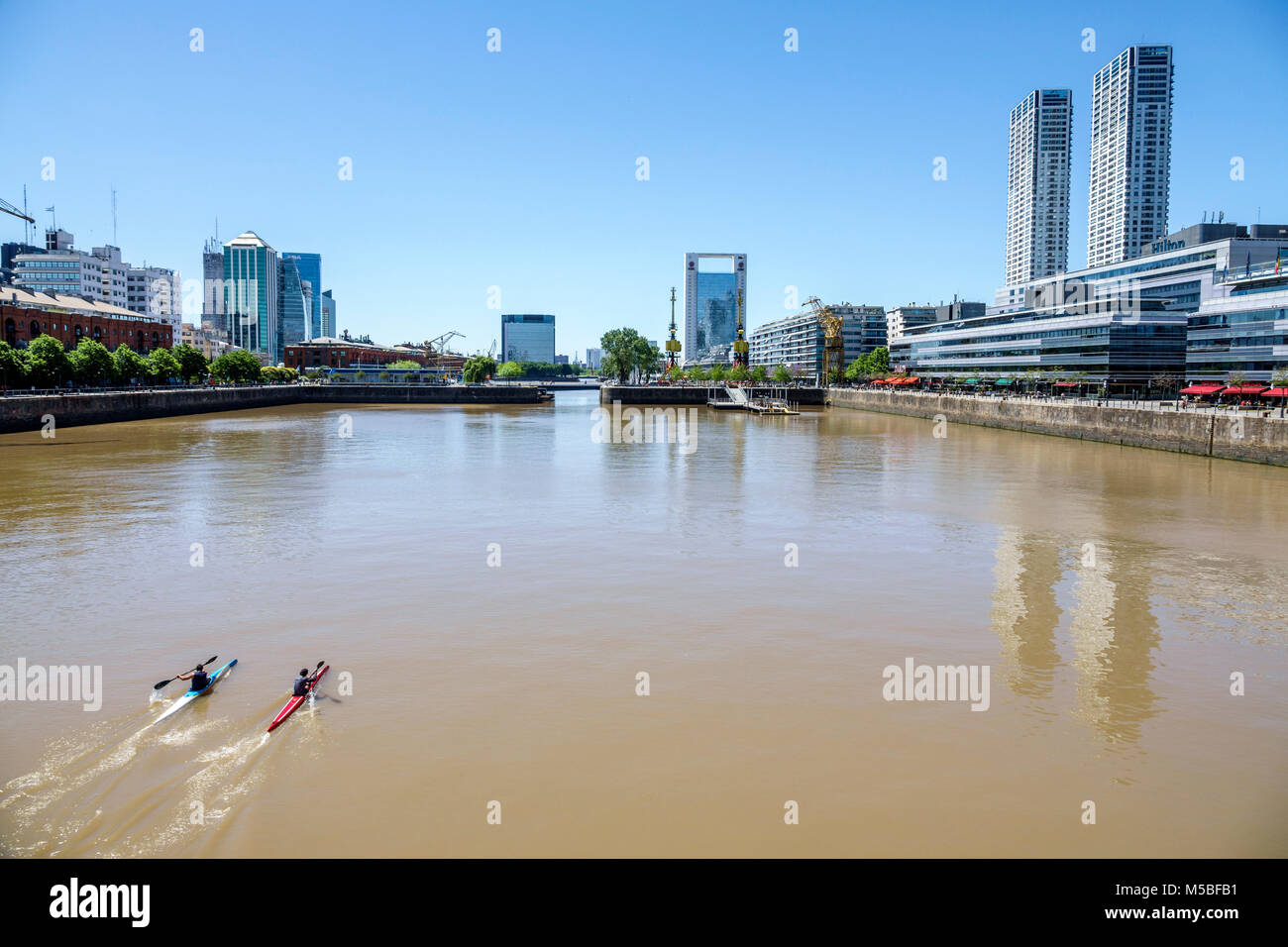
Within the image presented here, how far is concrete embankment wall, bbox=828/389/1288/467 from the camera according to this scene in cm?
4241

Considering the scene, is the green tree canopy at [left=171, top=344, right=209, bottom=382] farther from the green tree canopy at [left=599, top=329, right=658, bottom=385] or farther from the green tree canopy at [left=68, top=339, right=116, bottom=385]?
the green tree canopy at [left=599, top=329, right=658, bottom=385]

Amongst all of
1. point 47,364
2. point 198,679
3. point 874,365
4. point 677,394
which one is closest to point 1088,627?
point 198,679

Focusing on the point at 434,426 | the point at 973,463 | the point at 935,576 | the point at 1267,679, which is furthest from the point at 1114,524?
the point at 434,426

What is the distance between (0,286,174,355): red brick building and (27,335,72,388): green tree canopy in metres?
13.8

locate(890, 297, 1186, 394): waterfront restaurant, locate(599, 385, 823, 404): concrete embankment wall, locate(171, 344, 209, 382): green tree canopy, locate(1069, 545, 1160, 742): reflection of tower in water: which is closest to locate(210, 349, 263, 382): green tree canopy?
locate(171, 344, 209, 382): green tree canopy

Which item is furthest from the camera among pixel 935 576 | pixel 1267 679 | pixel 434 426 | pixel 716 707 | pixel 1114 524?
pixel 434 426

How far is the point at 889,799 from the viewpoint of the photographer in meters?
9.61

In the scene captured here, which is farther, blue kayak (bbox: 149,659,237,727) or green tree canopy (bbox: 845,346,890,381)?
green tree canopy (bbox: 845,346,890,381)

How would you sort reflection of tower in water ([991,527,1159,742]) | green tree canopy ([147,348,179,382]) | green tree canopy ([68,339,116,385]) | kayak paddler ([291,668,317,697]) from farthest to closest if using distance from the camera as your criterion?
green tree canopy ([147,348,179,382])
green tree canopy ([68,339,116,385])
reflection of tower in water ([991,527,1159,742])
kayak paddler ([291,668,317,697])

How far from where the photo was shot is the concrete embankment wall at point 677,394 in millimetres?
125312

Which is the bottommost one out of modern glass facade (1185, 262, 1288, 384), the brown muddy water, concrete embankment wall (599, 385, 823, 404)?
the brown muddy water

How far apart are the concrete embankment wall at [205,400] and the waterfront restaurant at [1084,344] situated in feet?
230

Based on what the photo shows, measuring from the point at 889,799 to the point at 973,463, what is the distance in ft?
129
